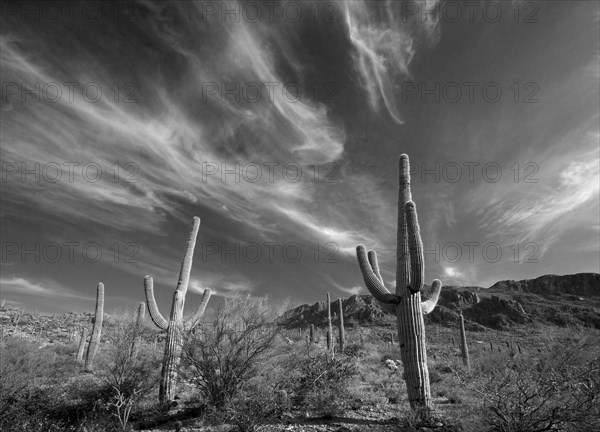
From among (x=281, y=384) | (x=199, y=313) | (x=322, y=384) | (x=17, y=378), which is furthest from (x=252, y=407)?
(x=17, y=378)

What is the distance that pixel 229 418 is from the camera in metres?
8.77

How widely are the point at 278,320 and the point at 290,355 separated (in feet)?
3.89

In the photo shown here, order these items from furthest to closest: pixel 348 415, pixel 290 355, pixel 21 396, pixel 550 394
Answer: pixel 290 355 → pixel 21 396 → pixel 348 415 → pixel 550 394

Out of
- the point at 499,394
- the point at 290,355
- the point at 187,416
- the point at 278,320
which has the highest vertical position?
the point at 278,320

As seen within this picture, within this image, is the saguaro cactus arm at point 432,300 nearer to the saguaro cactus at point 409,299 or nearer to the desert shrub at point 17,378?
the saguaro cactus at point 409,299

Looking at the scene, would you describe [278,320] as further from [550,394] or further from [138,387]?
[550,394]

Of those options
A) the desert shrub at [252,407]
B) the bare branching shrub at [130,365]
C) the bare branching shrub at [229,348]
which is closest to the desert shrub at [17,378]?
the bare branching shrub at [130,365]

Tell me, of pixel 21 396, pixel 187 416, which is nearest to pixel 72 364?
pixel 21 396

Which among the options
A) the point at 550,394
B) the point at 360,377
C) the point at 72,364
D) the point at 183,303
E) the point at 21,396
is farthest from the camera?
the point at 72,364

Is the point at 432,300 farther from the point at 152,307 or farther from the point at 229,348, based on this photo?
the point at 152,307

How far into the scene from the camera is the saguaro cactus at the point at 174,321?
37.2 ft

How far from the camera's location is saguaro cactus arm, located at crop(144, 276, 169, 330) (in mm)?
12343

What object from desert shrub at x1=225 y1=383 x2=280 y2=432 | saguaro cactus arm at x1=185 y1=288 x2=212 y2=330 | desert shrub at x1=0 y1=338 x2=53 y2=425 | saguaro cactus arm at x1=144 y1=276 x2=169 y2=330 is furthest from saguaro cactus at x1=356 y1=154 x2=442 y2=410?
desert shrub at x1=0 y1=338 x2=53 y2=425

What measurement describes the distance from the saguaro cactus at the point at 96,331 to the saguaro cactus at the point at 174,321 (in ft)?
30.3
